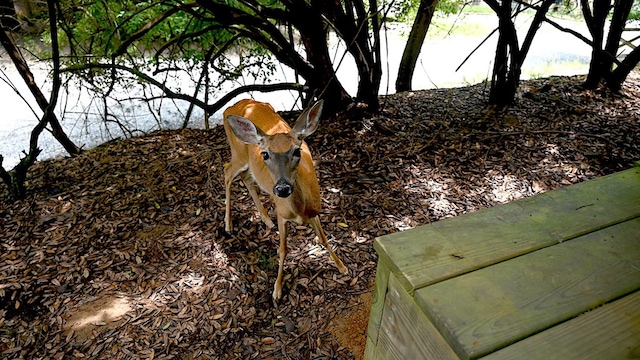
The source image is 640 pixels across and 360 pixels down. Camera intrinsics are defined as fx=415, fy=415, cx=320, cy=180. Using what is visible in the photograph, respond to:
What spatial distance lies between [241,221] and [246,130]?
4.04ft

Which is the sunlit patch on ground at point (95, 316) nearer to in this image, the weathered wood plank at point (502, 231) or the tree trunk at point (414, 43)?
the weathered wood plank at point (502, 231)

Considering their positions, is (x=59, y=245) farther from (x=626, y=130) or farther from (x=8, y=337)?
(x=626, y=130)

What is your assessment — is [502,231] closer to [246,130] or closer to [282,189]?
[282,189]

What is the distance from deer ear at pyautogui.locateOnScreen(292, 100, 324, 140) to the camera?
289 centimetres

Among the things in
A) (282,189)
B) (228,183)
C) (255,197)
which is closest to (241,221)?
(255,197)

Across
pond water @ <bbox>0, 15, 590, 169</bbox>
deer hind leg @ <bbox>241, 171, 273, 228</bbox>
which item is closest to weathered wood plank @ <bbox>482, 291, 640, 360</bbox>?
deer hind leg @ <bbox>241, 171, 273, 228</bbox>

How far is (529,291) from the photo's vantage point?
126 centimetres

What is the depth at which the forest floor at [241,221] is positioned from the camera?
288cm

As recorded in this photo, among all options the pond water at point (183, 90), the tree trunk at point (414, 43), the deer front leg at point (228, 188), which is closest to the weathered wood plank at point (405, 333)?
the deer front leg at point (228, 188)

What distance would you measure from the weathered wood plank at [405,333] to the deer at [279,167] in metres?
1.26

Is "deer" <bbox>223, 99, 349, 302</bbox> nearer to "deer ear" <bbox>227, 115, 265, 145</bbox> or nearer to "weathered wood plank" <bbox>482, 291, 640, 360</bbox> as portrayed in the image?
"deer ear" <bbox>227, 115, 265, 145</bbox>

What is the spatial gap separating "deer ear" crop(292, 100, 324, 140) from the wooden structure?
1564mm

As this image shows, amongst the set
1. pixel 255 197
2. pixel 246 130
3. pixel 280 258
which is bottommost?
pixel 280 258

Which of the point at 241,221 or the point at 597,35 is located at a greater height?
the point at 597,35
